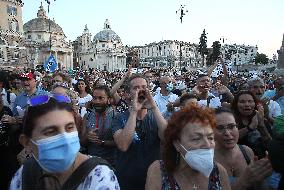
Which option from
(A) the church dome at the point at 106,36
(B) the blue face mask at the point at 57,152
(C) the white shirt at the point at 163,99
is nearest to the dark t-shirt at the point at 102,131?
(B) the blue face mask at the point at 57,152

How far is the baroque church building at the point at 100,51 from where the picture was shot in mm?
147000

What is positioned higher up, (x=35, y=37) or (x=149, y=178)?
(x=35, y=37)

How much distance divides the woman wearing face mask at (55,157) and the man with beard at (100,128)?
6.33 feet

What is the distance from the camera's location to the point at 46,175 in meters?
2.20

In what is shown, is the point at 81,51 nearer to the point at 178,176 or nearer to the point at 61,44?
the point at 61,44

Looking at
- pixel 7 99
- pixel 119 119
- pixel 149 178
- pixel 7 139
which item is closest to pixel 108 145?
pixel 119 119

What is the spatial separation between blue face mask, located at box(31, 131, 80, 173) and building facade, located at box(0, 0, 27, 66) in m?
72.4

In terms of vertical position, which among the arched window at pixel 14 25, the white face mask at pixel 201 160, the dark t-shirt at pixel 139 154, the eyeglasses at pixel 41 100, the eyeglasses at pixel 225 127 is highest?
the arched window at pixel 14 25

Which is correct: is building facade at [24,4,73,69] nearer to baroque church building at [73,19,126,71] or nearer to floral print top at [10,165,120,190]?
baroque church building at [73,19,126,71]

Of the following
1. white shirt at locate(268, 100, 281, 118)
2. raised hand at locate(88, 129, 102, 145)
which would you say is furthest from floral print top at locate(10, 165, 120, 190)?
white shirt at locate(268, 100, 281, 118)

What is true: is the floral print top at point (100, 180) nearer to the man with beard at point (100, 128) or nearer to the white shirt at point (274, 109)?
the man with beard at point (100, 128)

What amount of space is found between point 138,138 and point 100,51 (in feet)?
481

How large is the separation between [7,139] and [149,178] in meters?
2.50

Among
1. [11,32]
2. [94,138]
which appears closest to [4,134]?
[94,138]
